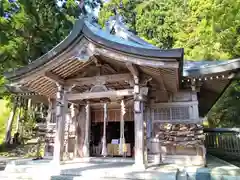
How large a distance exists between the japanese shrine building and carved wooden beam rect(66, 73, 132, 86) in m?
0.03

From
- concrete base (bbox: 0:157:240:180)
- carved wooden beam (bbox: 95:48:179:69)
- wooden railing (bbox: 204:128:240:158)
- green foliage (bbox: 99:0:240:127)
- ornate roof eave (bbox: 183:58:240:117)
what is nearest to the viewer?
concrete base (bbox: 0:157:240:180)

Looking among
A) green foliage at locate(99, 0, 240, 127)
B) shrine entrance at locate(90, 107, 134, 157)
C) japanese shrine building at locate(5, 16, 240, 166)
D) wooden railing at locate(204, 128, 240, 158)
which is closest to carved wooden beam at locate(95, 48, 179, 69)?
japanese shrine building at locate(5, 16, 240, 166)

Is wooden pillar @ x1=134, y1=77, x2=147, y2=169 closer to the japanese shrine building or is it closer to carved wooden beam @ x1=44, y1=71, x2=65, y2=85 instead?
the japanese shrine building

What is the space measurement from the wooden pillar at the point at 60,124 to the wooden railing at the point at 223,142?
6.89m

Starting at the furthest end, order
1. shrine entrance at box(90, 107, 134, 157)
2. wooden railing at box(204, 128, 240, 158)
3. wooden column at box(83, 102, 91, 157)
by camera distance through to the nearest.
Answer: shrine entrance at box(90, 107, 134, 157)
wooden railing at box(204, 128, 240, 158)
wooden column at box(83, 102, 91, 157)

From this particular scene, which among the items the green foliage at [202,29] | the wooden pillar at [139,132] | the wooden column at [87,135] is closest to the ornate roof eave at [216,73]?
the wooden pillar at [139,132]

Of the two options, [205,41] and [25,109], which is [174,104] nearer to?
[205,41]

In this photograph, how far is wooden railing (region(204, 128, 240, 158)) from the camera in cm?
884

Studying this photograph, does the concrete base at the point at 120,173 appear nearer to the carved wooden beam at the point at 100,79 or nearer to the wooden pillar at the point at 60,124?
the wooden pillar at the point at 60,124

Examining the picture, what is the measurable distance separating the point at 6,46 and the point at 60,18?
466 cm

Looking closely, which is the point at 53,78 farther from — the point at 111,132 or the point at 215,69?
the point at 111,132

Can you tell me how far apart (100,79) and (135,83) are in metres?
1.21

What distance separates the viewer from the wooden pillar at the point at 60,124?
6.29 m

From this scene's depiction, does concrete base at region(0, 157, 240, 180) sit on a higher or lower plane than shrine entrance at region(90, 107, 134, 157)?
lower
